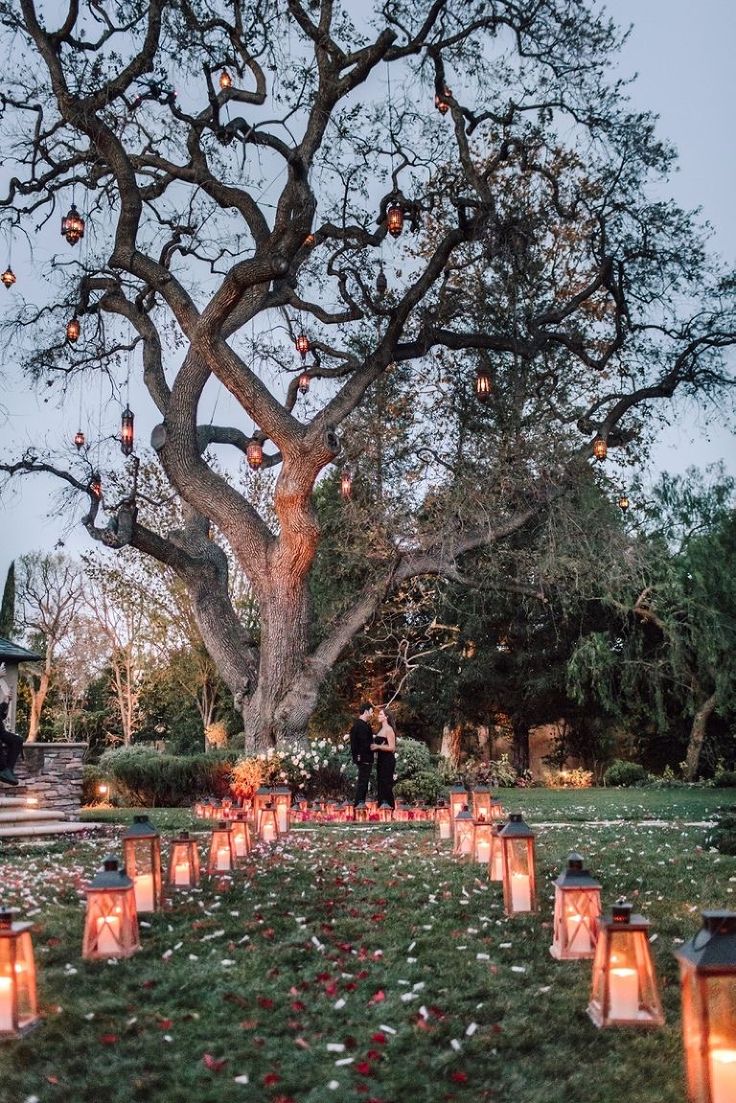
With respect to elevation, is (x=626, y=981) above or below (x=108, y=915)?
below

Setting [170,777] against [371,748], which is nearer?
A: [371,748]

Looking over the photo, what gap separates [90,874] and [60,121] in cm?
1092

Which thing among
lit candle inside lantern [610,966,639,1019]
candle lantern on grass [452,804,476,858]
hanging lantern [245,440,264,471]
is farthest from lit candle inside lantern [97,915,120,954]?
hanging lantern [245,440,264,471]

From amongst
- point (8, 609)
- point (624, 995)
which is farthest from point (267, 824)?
point (8, 609)

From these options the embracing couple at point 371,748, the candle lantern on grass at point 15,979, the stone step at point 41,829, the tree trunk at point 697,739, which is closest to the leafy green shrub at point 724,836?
the embracing couple at point 371,748

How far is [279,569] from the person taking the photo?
1418 centimetres

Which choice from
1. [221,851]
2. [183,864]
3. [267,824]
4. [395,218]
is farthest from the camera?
[395,218]

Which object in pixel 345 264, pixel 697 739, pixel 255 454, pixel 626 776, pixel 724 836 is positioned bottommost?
pixel 626 776

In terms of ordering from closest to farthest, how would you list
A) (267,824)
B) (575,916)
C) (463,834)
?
(575,916) < (463,834) < (267,824)

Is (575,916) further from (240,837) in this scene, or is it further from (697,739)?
(697,739)

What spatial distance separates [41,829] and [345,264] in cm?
975

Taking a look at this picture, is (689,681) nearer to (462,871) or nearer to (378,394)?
(378,394)

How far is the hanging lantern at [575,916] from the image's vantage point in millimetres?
4016

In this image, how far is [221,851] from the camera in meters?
6.43
